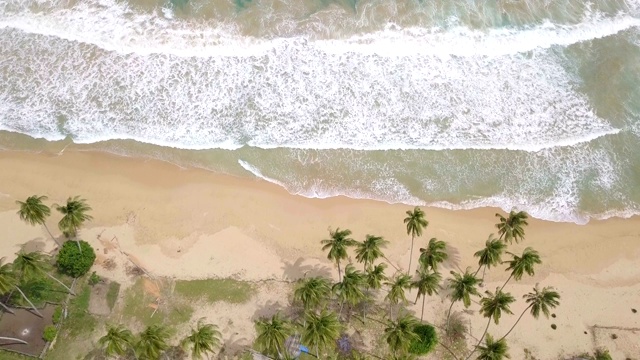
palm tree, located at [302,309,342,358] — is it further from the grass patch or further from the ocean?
the ocean

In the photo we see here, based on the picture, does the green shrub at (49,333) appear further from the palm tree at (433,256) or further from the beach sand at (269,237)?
the palm tree at (433,256)

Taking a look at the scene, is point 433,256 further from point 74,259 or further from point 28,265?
point 28,265

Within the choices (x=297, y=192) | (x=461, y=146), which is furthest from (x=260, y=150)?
(x=461, y=146)

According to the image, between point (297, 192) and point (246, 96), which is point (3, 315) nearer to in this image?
point (297, 192)

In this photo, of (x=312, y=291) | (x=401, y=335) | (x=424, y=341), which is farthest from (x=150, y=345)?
(x=424, y=341)

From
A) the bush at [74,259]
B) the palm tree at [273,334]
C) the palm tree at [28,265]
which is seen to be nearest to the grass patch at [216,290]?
the palm tree at [273,334]

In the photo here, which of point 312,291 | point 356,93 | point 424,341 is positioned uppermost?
point 356,93
